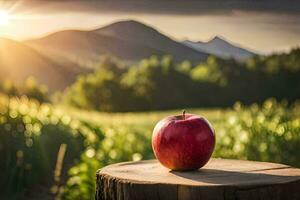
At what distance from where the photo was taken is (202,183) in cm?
319

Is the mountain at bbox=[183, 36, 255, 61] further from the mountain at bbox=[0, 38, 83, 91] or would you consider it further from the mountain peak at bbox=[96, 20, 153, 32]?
the mountain at bbox=[0, 38, 83, 91]

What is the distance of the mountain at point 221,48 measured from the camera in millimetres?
11891

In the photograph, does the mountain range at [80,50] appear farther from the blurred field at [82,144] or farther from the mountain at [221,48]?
the blurred field at [82,144]

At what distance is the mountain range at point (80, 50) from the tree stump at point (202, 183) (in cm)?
1004

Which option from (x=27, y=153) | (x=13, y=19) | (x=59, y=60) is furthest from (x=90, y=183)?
(x=59, y=60)

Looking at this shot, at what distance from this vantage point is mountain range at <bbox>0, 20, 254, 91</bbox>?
14.4m

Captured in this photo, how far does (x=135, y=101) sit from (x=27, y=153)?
5.76 meters

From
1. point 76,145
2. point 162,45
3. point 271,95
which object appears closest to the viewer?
point 76,145

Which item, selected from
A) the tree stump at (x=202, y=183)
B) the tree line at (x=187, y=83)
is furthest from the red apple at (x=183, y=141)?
the tree line at (x=187, y=83)

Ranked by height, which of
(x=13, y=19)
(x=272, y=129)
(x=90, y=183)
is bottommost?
(x=90, y=183)

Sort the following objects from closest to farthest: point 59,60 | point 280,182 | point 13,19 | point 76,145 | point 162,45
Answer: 1. point 280,182
2. point 76,145
3. point 13,19
4. point 162,45
5. point 59,60

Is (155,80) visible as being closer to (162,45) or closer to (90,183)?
(162,45)

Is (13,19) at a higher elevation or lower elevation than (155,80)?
higher

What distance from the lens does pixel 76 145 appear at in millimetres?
8711
